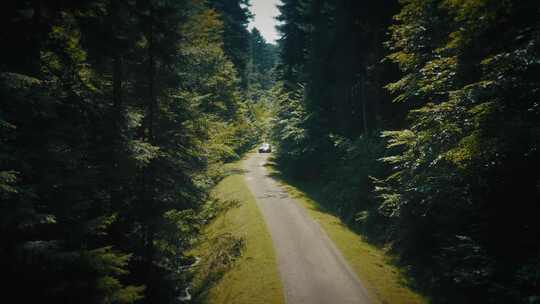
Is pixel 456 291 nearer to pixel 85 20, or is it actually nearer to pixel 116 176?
pixel 116 176

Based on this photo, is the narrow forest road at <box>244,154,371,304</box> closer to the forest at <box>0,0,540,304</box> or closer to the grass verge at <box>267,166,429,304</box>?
the grass verge at <box>267,166,429,304</box>

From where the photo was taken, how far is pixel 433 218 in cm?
1226

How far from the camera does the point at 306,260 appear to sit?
13.5 metres

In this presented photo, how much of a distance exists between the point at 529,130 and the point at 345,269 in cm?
825

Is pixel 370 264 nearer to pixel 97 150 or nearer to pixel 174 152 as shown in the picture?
pixel 174 152

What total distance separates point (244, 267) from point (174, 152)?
6.10 m

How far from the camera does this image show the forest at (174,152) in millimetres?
6523

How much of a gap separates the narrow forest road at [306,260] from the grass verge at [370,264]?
37 centimetres

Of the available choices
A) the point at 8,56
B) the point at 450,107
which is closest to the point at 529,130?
the point at 450,107

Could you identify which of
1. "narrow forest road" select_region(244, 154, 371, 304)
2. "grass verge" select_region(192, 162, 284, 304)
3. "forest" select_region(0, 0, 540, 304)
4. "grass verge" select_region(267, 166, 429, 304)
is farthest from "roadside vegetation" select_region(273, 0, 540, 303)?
"grass verge" select_region(192, 162, 284, 304)

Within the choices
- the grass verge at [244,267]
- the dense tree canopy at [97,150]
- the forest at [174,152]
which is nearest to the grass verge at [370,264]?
the forest at [174,152]

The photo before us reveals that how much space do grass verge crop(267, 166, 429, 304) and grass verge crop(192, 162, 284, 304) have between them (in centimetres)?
332

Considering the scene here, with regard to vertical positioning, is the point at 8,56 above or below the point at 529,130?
above

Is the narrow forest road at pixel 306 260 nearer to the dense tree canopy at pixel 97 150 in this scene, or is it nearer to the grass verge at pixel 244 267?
the grass verge at pixel 244 267
